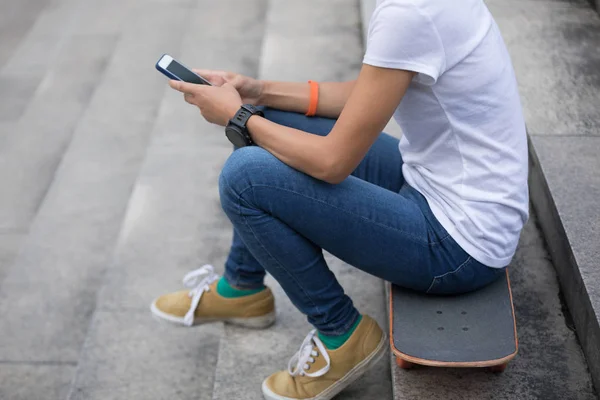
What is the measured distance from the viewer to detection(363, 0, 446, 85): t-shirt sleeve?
4.46ft

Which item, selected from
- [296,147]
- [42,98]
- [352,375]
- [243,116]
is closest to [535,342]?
[352,375]

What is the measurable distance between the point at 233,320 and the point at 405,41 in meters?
0.99

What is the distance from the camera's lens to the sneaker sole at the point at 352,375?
1786 millimetres

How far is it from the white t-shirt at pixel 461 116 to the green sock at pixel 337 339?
0.33 metres

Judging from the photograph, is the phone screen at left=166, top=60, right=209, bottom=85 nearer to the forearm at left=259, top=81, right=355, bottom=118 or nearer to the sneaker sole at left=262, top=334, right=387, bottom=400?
the forearm at left=259, top=81, right=355, bottom=118

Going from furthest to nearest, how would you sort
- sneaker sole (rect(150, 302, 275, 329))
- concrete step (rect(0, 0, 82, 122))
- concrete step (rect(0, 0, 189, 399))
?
concrete step (rect(0, 0, 82, 122)), concrete step (rect(0, 0, 189, 399)), sneaker sole (rect(150, 302, 275, 329))

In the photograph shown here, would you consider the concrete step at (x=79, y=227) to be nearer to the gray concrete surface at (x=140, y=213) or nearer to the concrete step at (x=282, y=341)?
the gray concrete surface at (x=140, y=213)

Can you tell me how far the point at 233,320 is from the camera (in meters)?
2.08

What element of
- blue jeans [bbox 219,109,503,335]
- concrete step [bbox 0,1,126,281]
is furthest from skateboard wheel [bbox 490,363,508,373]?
concrete step [bbox 0,1,126,281]

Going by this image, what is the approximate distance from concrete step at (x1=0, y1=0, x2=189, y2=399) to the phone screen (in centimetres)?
92

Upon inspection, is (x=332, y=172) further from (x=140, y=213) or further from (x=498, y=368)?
(x=140, y=213)

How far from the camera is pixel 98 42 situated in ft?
12.6

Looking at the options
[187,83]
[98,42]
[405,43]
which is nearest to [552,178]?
[405,43]

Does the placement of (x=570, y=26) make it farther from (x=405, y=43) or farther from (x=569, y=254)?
(x=405, y=43)
